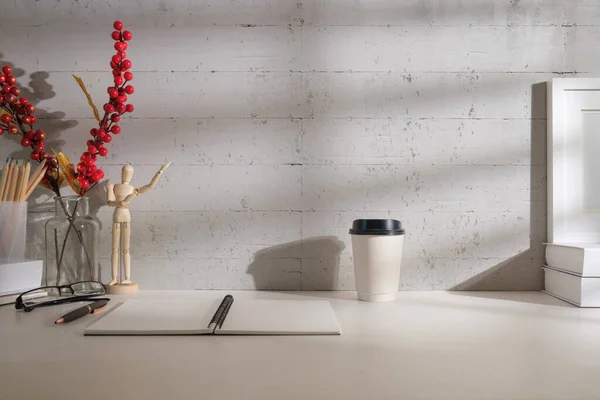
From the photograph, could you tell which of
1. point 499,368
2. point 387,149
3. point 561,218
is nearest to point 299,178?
point 387,149

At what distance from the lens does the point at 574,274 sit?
1196 mm

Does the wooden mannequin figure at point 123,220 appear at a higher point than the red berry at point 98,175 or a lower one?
lower

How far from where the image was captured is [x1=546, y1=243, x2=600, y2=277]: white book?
1145 millimetres

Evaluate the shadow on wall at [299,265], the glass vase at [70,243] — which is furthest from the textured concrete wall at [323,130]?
the glass vase at [70,243]

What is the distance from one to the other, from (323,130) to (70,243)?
0.68m

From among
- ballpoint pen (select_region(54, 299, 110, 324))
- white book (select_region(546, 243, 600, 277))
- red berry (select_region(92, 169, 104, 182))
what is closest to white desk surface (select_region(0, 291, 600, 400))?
ballpoint pen (select_region(54, 299, 110, 324))

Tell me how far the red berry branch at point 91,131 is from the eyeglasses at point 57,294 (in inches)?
8.8

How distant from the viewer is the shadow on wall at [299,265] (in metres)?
1.39

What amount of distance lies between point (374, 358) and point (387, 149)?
0.74 meters

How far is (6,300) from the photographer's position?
116 centimetres

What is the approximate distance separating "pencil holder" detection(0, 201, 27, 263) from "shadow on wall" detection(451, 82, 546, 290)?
3.51ft

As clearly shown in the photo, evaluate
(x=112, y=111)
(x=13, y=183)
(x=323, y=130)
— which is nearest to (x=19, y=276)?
(x=13, y=183)

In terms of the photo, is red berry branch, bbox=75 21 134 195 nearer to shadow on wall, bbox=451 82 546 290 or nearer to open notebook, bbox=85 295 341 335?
open notebook, bbox=85 295 341 335

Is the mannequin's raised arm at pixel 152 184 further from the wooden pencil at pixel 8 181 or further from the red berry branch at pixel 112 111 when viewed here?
the wooden pencil at pixel 8 181
